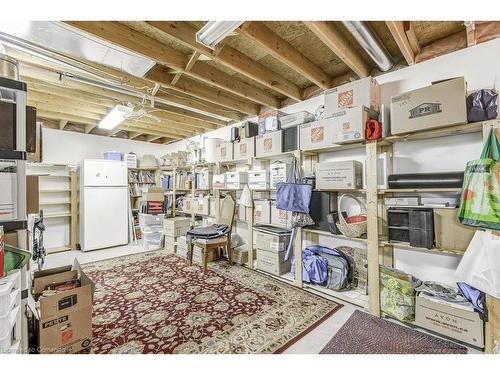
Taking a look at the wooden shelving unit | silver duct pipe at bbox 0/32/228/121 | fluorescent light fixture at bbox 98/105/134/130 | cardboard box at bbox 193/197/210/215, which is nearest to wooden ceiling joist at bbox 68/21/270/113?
silver duct pipe at bbox 0/32/228/121

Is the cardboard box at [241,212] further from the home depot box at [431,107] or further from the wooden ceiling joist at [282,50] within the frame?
the home depot box at [431,107]

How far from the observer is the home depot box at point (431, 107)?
1.71m

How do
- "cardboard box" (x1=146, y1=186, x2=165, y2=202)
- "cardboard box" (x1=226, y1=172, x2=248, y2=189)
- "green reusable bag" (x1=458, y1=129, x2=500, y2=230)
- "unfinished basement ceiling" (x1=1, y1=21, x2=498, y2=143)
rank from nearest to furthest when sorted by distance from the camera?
1. "green reusable bag" (x1=458, y1=129, x2=500, y2=230)
2. "unfinished basement ceiling" (x1=1, y1=21, x2=498, y2=143)
3. "cardboard box" (x1=226, y1=172, x2=248, y2=189)
4. "cardboard box" (x1=146, y1=186, x2=165, y2=202)

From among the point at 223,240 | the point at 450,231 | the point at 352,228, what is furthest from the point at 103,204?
the point at 450,231

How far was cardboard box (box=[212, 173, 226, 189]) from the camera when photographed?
12.3 feet

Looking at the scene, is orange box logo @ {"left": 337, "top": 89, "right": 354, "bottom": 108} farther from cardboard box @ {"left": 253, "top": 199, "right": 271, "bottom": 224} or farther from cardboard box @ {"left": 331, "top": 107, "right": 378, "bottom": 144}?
cardboard box @ {"left": 253, "top": 199, "right": 271, "bottom": 224}

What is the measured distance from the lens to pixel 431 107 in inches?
71.2

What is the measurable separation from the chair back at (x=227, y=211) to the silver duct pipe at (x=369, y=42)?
97.3 inches

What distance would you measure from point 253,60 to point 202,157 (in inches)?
83.4

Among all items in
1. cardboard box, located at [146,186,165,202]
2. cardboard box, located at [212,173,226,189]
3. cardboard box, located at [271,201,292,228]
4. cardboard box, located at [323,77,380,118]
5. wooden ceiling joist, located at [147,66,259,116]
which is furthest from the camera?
cardboard box, located at [146,186,165,202]

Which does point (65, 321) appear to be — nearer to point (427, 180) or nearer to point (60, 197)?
point (427, 180)

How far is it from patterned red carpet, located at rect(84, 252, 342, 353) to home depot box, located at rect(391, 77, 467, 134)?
69.5 inches

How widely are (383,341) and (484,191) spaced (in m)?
1.27
